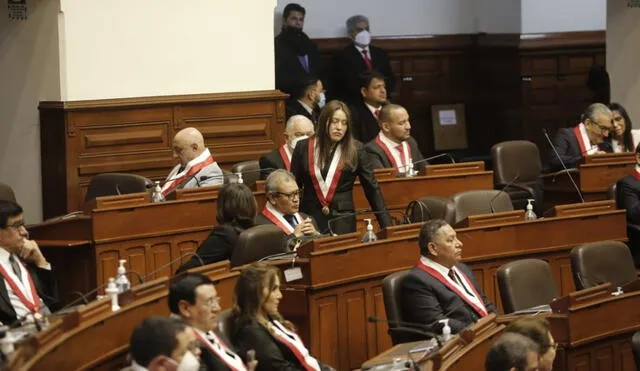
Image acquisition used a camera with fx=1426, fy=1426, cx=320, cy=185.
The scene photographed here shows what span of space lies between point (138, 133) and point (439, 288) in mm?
4063

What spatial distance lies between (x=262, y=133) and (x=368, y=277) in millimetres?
3672

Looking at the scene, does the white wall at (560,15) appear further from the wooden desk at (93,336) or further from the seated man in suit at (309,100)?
the wooden desk at (93,336)

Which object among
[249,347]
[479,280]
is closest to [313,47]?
[479,280]

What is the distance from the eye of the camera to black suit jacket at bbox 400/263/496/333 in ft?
22.8

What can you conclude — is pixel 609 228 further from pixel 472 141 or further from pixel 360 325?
pixel 472 141

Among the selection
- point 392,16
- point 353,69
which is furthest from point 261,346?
point 392,16

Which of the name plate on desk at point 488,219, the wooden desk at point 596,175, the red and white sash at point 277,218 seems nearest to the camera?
the red and white sash at point 277,218

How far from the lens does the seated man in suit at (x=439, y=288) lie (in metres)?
6.96

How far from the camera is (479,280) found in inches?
321

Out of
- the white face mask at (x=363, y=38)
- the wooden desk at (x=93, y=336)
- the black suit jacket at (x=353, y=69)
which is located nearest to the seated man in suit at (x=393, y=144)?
the black suit jacket at (x=353, y=69)

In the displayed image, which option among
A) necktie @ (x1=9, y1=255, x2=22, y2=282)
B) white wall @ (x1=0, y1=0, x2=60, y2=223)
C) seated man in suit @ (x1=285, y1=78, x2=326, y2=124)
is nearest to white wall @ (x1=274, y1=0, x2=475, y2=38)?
seated man in suit @ (x1=285, y1=78, x2=326, y2=124)

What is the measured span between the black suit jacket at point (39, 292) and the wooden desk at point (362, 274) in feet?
3.92

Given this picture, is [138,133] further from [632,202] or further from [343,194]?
[632,202]

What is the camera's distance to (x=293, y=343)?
613 cm
